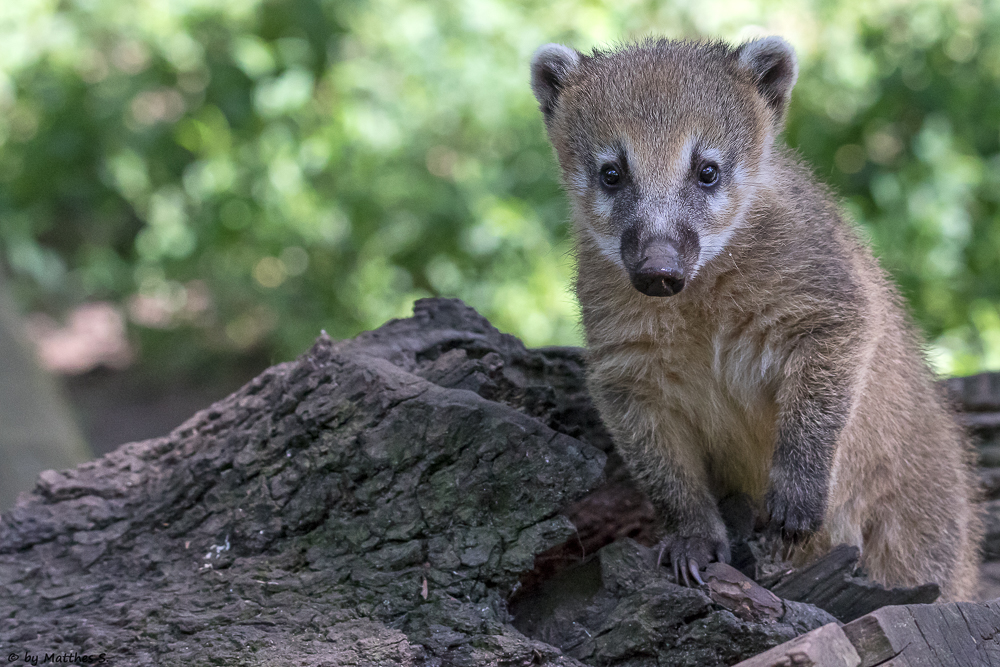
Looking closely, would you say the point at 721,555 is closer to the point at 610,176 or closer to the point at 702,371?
the point at 702,371

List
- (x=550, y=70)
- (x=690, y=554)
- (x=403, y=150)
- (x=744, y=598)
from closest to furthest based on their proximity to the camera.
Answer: (x=744, y=598) → (x=690, y=554) → (x=550, y=70) → (x=403, y=150)

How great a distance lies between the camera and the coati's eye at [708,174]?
395cm

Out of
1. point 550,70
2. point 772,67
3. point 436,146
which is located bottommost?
point 772,67

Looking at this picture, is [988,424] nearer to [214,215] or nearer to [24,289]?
[214,215]

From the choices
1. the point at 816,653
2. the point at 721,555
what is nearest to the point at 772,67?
the point at 721,555

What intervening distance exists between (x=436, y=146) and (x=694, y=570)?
5.37 metres

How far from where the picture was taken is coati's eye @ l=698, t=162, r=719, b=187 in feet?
13.0

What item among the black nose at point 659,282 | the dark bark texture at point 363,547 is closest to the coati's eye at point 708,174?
the black nose at point 659,282

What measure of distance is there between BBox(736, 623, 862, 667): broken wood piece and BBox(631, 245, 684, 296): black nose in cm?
133

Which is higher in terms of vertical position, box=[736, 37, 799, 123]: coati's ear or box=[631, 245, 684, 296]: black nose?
box=[736, 37, 799, 123]: coati's ear

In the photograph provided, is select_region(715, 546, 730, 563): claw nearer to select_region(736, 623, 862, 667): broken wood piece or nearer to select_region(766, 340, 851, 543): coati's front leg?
select_region(766, 340, 851, 543): coati's front leg

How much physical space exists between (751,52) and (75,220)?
27.8 feet

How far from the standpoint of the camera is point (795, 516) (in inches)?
150

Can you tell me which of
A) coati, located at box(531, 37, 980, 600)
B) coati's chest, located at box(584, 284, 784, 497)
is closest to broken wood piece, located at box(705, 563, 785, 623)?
coati, located at box(531, 37, 980, 600)
